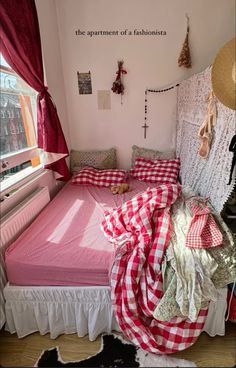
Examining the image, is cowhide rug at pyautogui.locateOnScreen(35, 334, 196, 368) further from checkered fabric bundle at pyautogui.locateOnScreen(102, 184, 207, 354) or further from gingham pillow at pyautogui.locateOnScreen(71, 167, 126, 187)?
gingham pillow at pyautogui.locateOnScreen(71, 167, 126, 187)

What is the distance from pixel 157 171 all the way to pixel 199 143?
2.27 feet

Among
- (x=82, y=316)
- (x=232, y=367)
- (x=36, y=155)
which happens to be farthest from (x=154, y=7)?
(x=232, y=367)

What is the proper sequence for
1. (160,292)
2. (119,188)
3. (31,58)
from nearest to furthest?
1. (160,292)
2. (31,58)
3. (119,188)

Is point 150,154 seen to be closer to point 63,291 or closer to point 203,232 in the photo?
point 203,232

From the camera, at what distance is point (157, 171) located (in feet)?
7.95

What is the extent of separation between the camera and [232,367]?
1134mm

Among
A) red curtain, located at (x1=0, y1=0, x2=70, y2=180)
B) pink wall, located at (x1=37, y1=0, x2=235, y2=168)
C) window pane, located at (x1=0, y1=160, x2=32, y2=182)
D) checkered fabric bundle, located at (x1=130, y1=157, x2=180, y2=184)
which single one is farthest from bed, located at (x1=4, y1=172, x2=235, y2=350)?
pink wall, located at (x1=37, y1=0, x2=235, y2=168)

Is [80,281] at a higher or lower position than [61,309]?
higher

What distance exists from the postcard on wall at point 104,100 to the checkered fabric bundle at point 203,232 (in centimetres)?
175

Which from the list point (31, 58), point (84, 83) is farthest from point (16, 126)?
point (84, 83)

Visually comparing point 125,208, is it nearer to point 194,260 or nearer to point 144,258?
point 144,258

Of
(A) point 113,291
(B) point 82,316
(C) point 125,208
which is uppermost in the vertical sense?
(C) point 125,208

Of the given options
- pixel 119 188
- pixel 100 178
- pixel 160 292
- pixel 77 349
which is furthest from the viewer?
pixel 100 178

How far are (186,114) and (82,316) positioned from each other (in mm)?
1928
